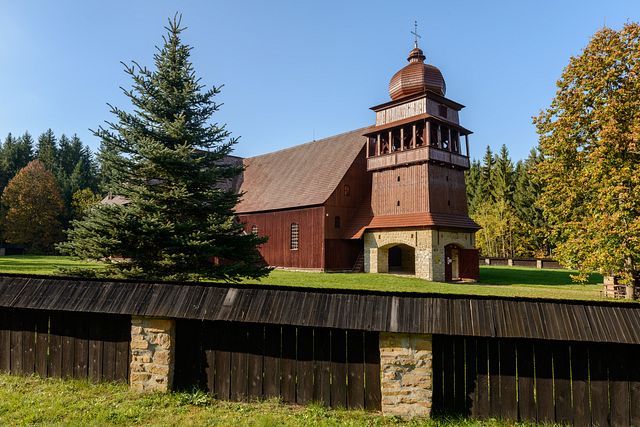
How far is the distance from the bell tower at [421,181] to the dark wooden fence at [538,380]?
18951mm

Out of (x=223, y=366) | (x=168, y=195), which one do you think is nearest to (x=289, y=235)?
(x=168, y=195)

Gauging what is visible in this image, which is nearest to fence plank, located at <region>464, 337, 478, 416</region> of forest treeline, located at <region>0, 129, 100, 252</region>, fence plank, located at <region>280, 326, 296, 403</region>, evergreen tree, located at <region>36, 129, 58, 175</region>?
fence plank, located at <region>280, 326, 296, 403</region>

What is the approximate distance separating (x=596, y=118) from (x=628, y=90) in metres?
1.47

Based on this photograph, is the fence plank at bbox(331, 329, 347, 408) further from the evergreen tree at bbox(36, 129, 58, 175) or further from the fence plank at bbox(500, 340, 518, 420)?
the evergreen tree at bbox(36, 129, 58, 175)

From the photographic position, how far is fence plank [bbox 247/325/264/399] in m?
6.39

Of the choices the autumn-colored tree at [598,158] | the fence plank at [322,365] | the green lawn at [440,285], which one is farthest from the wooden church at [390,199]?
the fence plank at [322,365]

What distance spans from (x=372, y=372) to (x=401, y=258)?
92.4 ft

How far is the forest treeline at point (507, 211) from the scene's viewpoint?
4862cm

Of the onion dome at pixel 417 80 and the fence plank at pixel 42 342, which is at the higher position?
the onion dome at pixel 417 80

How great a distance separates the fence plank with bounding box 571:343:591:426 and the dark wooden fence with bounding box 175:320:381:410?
2.77m

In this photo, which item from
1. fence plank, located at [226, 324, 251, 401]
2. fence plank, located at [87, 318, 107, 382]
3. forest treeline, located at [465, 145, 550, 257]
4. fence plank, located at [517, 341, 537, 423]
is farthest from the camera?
forest treeline, located at [465, 145, 550, 257]

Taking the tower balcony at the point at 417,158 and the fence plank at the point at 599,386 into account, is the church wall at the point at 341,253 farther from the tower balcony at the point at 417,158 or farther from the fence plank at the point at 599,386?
the fence plank at the point at 599,386

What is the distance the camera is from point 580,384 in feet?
18.5

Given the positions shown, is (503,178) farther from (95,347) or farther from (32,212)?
(32,212)
